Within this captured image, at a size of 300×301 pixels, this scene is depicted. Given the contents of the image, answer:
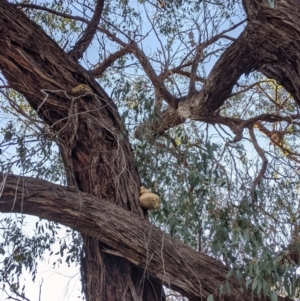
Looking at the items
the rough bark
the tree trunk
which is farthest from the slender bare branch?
the rough bark

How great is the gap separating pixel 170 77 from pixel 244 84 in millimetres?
1119

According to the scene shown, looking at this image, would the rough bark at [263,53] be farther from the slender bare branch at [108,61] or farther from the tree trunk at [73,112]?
the slender bare branch at [108,61]

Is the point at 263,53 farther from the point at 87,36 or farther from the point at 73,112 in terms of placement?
the point at 87,36

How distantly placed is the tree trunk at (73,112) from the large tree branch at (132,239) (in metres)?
0.32

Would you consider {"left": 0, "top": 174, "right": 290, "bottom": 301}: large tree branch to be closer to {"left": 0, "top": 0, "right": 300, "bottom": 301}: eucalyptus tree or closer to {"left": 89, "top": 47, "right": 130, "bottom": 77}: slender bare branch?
{"left": 0, "top": 0, "right": 300, "bottom": 301}: eucalyptus tree

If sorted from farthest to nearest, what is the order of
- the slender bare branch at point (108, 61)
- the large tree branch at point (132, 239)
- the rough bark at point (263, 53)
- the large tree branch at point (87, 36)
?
the slender bare branch at point (108, 61) → the large tree branch at point (87, 36) → the rough bark at point (263, 53) → the large tree branch at point (132, 239)

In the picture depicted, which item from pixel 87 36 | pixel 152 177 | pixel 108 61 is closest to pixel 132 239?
pixel 152 177

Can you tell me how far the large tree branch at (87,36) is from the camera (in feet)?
14.0

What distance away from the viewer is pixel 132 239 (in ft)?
9.71

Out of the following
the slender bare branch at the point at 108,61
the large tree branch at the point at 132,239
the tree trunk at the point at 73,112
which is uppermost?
the slender bare branch at the point at 108,61

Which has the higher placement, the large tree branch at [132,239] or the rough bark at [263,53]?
the rough bark at [263,53]

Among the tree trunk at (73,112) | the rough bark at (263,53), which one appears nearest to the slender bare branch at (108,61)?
the tree trunk at (73,112)

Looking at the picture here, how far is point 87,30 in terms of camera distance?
14.8 ft

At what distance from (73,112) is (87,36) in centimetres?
120
